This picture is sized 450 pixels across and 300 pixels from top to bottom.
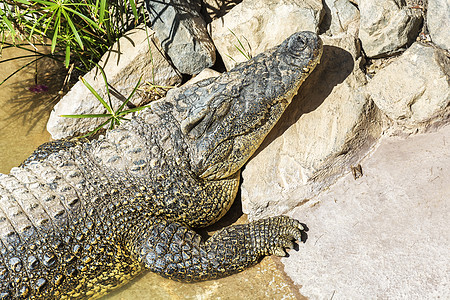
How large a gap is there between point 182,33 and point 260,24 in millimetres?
786

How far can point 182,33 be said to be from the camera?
14.8 feet

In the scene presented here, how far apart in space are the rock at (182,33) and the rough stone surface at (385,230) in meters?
1.91

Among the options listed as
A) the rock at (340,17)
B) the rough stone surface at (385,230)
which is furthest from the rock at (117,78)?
the rough stone surface at (385,230)

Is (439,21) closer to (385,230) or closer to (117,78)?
(385,230)

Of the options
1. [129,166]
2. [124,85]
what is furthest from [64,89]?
[129,166]

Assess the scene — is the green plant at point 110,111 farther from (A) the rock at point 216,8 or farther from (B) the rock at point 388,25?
(B) the rock at point 388,25

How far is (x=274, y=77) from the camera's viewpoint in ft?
12.3

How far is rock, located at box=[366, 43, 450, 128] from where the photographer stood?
3510 mm

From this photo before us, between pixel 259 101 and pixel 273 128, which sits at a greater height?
pixel 259 101

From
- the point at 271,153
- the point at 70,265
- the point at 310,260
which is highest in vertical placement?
the point at 70,265

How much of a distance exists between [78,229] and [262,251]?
4.67 feet

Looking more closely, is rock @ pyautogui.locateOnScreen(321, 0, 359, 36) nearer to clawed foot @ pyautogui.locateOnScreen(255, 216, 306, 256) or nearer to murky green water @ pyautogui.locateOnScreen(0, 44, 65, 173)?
clawed foot @ pyautogui.locateOnScreen(255, 216, 306, 256)

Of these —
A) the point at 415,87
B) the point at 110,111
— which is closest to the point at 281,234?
the point at 415,87

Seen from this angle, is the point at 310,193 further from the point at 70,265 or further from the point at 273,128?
the point at 70,265
